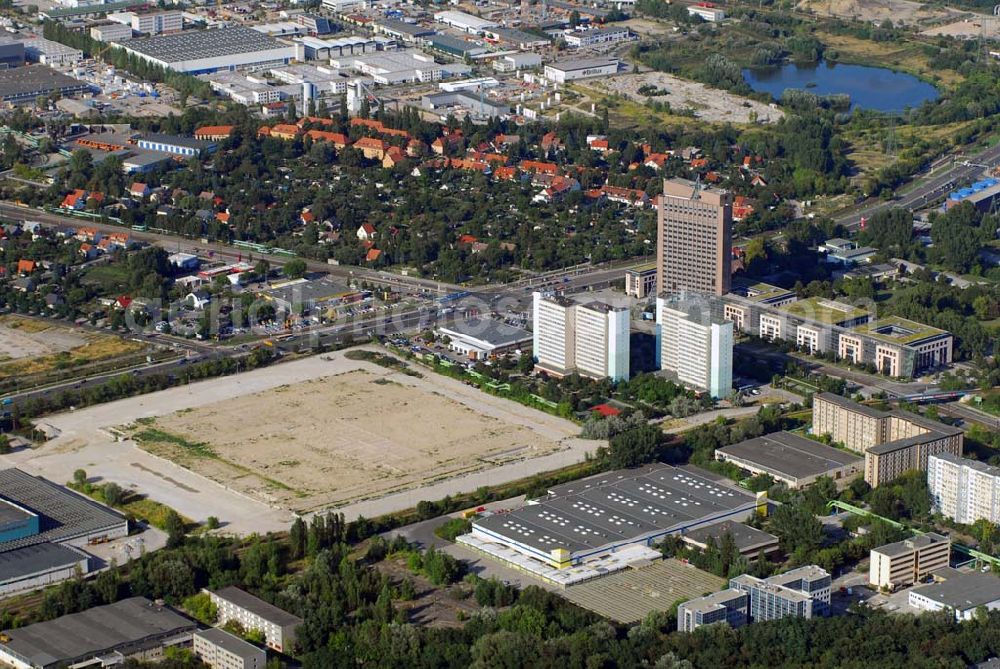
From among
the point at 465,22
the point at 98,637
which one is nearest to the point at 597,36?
the point at 465,22

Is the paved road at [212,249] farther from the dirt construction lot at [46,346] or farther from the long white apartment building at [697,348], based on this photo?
the long white apartment building at [697,348]

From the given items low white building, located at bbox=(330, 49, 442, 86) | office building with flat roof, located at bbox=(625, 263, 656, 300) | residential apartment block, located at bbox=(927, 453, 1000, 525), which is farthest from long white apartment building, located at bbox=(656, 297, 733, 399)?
low white building, located at bbox=(330, 49, 442, 86)

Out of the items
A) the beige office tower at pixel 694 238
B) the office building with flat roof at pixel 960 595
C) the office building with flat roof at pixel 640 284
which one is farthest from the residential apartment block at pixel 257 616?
the office building with flat roof at pixel 640 284

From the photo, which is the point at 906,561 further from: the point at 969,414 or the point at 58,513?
the point at 58,513

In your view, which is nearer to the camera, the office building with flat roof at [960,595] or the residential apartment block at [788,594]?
the residential apartment block at [788,594]

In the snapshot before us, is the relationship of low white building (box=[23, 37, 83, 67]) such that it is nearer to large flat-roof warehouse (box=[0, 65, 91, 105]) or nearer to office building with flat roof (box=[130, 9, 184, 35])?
large flat-roof warehouse (box=[0, 65, 91, 105])

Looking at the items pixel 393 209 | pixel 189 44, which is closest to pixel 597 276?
pixel 393 209
